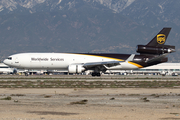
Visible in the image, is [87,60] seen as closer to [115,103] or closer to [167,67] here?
[115,103]

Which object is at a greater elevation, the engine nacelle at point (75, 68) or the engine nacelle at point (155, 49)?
the engine nacelle at point (155, 49)

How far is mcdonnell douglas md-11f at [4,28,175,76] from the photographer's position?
56.7 m

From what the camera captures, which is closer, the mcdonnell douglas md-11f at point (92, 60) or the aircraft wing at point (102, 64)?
the aircraft wing at point (102, 64)

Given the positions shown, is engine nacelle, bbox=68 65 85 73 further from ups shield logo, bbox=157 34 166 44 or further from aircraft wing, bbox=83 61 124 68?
ups shield logo, bbox=157 34 166 44

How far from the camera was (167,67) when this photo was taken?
157 meters

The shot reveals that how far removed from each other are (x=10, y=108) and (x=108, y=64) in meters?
39.5

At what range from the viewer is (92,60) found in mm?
58656

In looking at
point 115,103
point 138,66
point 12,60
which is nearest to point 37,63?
→ point 12,60

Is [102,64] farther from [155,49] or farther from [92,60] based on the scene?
[155,49]

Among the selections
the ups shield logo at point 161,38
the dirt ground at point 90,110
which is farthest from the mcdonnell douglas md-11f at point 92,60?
the dirt ground at point 90,110

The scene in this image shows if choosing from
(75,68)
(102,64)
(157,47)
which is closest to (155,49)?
(157,47)

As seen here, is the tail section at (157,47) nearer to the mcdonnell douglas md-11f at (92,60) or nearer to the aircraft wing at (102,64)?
the mcdonnell douglas md-11f at (92,60)

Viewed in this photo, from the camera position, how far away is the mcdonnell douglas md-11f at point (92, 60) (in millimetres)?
56656

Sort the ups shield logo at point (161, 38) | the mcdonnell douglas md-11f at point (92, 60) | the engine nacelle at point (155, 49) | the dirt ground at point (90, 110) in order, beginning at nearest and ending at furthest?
the dirt ground at point (90, 110)
the mcdonnell douglas md-11f at point (92, 60)
the engine nacelle at point (155, 49)
the ups shield logo at point (161, 38)
